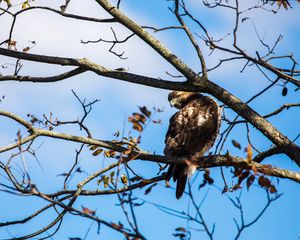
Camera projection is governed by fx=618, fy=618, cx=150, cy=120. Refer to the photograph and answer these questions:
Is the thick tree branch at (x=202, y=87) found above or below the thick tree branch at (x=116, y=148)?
above

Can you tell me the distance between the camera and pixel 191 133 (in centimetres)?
749

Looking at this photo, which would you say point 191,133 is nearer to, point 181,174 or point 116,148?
point 181,174

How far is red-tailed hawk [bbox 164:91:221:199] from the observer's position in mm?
7196

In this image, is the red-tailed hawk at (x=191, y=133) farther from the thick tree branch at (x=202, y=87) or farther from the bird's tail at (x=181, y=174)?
the thick tree branch at (x=202, y=87)

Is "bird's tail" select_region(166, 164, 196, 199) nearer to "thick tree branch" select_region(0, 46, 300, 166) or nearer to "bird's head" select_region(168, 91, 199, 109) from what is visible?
"thick tree branch" select_region(0, 46, 300, 166)

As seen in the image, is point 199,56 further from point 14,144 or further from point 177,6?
point 14,144

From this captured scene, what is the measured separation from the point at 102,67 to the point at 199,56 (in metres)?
1.10

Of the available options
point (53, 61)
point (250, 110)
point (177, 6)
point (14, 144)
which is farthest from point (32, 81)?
point (250, 110)

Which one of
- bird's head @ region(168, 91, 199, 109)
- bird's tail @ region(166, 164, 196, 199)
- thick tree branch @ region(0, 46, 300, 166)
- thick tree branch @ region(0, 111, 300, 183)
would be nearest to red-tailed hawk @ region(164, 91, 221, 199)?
bird's tail @ region(166, 164, 196, 199)

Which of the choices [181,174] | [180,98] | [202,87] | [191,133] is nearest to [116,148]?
[202,87]

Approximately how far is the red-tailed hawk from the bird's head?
0.25 m

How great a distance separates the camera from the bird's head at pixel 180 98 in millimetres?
8594

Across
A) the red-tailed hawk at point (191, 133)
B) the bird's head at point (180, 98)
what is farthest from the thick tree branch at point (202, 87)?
the bird's head at point (180, 98)

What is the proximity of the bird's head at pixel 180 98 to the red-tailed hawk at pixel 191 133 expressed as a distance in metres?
0.25
